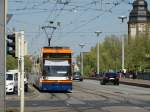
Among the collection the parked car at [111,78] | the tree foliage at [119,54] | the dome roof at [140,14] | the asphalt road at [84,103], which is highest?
the dome roof at [140,14]

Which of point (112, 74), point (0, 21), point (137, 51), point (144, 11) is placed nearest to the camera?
point (0, 21)

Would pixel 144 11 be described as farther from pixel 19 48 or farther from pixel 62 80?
pixel 19 48

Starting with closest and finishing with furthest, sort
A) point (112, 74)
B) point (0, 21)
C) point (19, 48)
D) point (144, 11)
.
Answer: point (0, 21)
point (19, 48)
point (112, 74)
point (144, 11)

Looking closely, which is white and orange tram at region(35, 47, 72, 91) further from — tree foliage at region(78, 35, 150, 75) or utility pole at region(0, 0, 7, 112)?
tree foliage at region(78, 35, 150, 75)

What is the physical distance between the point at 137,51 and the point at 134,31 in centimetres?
→ 5485

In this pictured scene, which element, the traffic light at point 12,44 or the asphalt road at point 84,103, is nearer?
the traffic light at point 12,44

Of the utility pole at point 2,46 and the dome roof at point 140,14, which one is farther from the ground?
the dome roof at point 140,14

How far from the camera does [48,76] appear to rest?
150ft

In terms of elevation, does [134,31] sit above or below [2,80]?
above

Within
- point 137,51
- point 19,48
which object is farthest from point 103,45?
point 19,48

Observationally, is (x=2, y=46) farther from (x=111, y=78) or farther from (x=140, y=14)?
(x=140, y=14)

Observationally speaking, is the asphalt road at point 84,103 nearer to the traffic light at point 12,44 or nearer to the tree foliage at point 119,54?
the traffic light at point 12,44

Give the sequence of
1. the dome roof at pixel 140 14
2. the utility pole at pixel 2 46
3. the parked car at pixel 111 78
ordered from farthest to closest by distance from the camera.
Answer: the dome roof at pixel 140 14 < the parked car at pixel 111 78 < the utility pole at pixel 2 46

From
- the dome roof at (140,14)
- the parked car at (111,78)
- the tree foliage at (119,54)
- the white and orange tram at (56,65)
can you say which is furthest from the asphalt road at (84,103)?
the dome roof at (140,14)
